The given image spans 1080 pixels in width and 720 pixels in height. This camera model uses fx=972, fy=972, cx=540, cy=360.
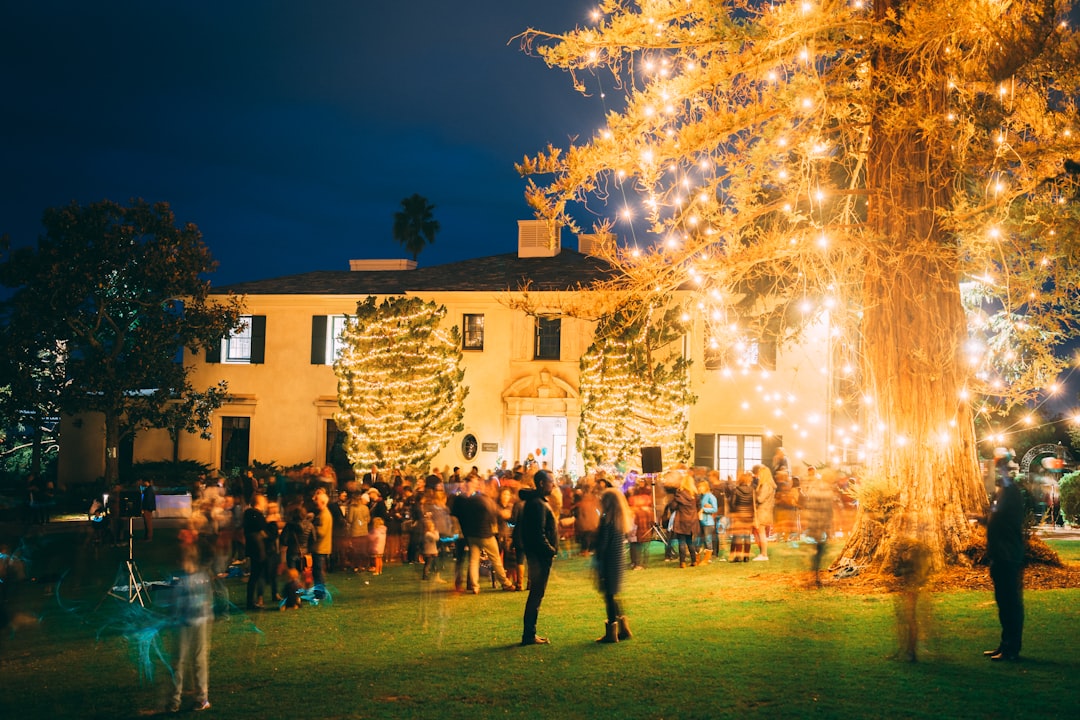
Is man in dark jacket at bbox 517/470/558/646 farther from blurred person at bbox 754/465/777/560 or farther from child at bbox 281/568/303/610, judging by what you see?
blurred person at bbox 754/465/777/560

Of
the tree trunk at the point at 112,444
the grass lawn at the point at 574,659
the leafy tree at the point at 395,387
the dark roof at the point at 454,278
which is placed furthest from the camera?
the dark roof at the point at 454,278

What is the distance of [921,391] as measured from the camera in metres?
13.9

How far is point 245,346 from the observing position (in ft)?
118

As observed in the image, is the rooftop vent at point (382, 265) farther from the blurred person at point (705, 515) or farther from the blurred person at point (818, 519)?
the blurred person at point (818, 519)

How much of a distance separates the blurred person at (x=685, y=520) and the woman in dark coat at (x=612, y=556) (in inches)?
272

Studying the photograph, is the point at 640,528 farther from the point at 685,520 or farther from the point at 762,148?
the point at 762,148

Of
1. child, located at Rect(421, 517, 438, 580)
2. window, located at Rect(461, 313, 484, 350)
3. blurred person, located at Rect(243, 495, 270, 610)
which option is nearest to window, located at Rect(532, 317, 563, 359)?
window, located at Rect(461, 313, 484, 350)

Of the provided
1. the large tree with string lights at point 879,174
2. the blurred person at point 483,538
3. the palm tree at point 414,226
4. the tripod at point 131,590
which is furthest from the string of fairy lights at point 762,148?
the palm tree at point 414,226

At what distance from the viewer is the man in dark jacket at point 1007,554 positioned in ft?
29.7

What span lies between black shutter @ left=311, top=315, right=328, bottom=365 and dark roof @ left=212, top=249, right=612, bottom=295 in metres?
1.00

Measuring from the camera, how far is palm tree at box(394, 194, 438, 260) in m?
57.6

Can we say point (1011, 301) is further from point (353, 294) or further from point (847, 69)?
point (353, 294)

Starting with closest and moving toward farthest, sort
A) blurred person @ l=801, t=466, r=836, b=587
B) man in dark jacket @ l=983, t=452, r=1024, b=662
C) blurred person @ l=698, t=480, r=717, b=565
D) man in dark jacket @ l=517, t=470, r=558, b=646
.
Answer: man in dark jacket @ l=983, t=452, r=1024, b=662 → man in dark jacket @ l=517, t=470, r=558, b=646 → blurred person @ l=801, t=466, r=836, b=587 → blurred person @ l=698, t=480, r=717, b=565

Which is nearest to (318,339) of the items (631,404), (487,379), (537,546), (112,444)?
(487,379)
